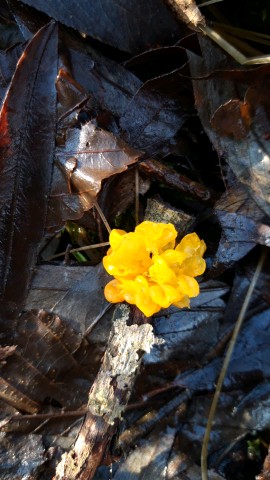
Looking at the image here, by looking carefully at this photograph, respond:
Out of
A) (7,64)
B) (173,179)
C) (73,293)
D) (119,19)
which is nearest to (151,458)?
(73,293)

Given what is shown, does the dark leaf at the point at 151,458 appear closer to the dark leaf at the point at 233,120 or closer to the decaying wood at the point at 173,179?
the decaying wood at the point at 173,179

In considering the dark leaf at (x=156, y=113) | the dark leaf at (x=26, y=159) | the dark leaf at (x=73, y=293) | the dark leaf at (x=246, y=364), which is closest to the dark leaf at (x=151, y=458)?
the dark leaf at (x=246, y=364)

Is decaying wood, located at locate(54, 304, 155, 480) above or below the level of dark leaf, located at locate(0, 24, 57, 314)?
below

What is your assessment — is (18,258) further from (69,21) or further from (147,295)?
(69,21)

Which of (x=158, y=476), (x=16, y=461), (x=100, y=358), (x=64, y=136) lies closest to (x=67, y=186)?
(x=64, y=136)

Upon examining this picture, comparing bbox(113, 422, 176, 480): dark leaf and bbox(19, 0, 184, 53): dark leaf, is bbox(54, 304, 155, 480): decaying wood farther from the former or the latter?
bbox(19, 0, 184, 53): dark leaf

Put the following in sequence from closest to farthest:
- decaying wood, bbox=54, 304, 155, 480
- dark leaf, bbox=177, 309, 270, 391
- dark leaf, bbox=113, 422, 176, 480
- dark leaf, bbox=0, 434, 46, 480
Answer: decaying wood, bbox=54, 304, 155, 480 → dark leaf, bbox=0, 434, 46, 480 → dark leaf, bbox=113, 422, 176, 480 → dark leaf, bbox=177, 309, 270, 391

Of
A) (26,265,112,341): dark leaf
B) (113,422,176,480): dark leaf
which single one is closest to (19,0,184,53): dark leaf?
(26,265,112,341): dark leaf
